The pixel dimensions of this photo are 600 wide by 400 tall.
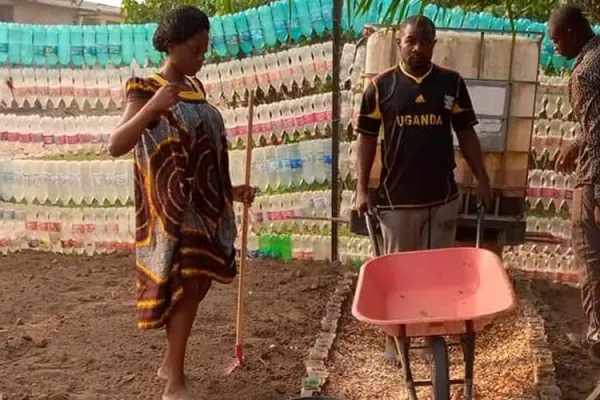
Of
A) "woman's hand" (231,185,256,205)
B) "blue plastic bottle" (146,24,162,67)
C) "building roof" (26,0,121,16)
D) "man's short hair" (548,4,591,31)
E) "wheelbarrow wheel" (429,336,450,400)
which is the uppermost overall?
"building roof" (26,0,121,16)

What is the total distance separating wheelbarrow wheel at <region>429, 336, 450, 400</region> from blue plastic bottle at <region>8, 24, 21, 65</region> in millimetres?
5096

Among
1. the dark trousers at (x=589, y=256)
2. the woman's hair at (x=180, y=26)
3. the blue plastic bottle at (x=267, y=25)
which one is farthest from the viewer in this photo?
the blue plastic bottle at (x=267, y=25)

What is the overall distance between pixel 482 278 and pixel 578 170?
1.42 metres

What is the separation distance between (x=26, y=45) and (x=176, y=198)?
3948 millimetres

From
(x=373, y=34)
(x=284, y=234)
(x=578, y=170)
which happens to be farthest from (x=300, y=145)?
(x=578, y=170)

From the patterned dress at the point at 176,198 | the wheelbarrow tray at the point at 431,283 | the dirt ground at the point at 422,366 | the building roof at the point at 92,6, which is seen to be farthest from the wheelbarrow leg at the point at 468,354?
the building roof at the point at 92,6

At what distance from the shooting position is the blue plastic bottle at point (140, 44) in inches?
271

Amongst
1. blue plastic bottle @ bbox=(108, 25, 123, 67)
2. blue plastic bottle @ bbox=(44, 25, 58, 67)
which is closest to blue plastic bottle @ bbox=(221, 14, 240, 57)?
blue plastic bottle @ bbox=(108, 25, 123, 67)

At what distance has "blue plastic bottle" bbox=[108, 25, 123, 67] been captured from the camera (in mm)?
6922

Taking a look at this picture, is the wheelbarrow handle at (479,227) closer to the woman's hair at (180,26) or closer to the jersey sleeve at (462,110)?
the jersey sleeve at (462,110)

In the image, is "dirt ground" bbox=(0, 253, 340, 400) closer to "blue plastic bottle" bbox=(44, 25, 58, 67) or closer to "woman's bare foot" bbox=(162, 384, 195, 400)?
"woman's bare foot" bbox=(162, 384, 195, 400)

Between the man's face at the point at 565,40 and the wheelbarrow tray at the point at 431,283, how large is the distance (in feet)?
4.89

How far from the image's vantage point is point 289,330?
5.24 metres

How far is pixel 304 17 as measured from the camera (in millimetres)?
6562
